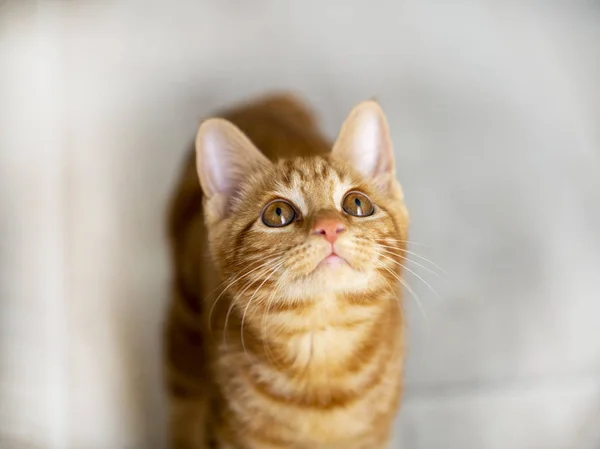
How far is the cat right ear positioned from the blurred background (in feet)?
2.25

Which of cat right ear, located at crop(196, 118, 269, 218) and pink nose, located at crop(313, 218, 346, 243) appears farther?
cat right ear, located at crop(196, 118, 269, 218)

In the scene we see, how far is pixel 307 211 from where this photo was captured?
102cm

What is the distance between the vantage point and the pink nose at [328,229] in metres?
0.92

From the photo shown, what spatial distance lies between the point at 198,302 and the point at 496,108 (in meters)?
1.15

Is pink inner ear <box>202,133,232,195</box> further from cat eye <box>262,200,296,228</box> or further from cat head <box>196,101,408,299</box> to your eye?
cat eye <box>262,200,296,228</box>

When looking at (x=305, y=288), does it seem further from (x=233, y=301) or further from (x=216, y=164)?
(x=216, y=164)

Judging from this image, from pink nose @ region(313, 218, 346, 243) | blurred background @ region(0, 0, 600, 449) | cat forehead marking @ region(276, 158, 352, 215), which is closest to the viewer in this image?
pink nose @ region(313, 218, 346, 243)

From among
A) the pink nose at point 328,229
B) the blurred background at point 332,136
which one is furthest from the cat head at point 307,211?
the blurred background at point 332,136

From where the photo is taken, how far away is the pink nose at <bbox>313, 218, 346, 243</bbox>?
3.02 feet

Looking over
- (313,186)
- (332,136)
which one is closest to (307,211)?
(313,186)

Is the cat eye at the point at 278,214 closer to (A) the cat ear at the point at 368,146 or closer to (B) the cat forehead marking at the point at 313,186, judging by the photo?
(B) the cat forehead marking at the point at 313,186

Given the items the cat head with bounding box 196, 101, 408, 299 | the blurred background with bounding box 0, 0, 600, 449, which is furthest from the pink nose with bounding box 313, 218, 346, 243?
the blurred background with bounding box 0, 0, 600, 449

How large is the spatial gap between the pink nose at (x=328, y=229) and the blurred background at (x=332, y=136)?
0.76 metres

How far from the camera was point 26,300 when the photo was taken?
5.38 feet
